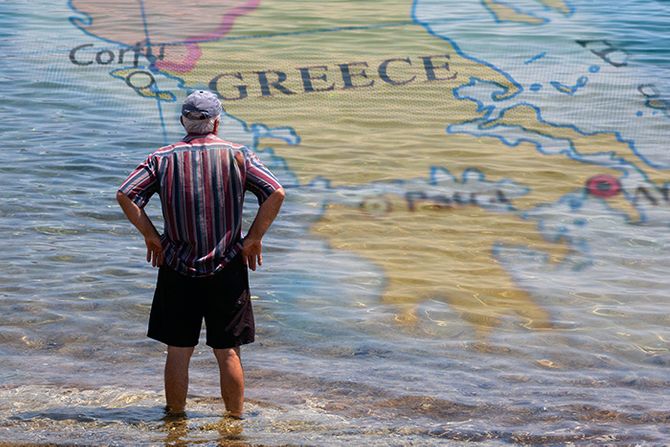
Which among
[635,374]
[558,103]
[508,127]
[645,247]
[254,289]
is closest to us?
[635,374]

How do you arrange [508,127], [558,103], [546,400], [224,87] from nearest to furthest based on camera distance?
[546,400], [508,127], [558,103], [224,87]

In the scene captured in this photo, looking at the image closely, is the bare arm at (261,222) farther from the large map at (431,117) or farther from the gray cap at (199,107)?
the large map at (431,117)

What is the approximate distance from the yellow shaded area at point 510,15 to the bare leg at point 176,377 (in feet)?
39.9

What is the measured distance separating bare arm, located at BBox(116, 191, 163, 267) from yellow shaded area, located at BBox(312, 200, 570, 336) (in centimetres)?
211

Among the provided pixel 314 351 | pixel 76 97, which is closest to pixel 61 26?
pixel 76 97

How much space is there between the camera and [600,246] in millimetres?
7480

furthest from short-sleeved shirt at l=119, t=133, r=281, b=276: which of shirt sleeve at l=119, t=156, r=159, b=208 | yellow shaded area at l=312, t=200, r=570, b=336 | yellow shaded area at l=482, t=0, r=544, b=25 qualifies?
yellow shaded area at l=482, t=0, r=544, b=25

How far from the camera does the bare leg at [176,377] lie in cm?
430

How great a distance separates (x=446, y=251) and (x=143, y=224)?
359 centimetres

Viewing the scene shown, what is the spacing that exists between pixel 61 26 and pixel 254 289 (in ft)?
34.1

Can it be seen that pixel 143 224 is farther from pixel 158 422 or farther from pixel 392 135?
pixel 392 135

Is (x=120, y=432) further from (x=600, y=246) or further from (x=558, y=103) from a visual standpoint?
(x=558, y=103)

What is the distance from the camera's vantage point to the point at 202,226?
412cm

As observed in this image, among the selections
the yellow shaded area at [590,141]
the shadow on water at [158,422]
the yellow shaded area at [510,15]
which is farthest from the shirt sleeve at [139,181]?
the yellow shaded area at [510,15]
